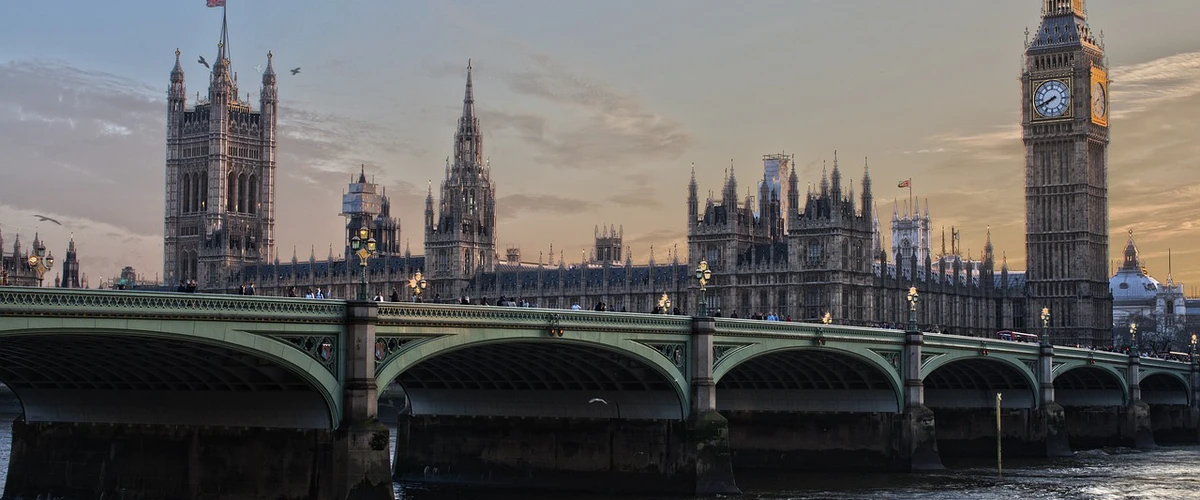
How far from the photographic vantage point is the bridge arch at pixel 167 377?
45875 millimetres

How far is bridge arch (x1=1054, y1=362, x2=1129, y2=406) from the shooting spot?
10781cm

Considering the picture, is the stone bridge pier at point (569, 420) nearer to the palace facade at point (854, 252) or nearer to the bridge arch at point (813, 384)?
the bridge arch at point (813, 384)

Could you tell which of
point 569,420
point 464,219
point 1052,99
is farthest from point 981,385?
point 464,219

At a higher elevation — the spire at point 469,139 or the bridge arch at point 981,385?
the spire at point 469,139

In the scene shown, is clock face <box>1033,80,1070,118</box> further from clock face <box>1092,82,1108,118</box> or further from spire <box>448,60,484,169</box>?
spire <box>448,60,484,169</box>

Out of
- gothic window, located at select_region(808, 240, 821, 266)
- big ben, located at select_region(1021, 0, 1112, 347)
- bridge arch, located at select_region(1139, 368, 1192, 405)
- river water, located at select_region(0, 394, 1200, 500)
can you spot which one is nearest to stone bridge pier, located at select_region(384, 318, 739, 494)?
river water, located at select_region(0, 394, 1200, 500)

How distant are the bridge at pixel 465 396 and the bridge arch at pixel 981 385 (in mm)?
186

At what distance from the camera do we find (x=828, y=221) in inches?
5733

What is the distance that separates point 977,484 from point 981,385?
22.6 metres

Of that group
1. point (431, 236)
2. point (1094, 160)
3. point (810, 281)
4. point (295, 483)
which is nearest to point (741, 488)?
point (295, 483)

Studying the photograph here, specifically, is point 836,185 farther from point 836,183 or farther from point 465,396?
point 465,396

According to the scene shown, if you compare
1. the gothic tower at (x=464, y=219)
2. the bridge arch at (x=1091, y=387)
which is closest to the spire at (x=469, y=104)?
the gothic tower at (x=464, y=219)

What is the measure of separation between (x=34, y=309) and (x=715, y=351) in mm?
30891

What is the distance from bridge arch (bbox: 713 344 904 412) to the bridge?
109 millimetres
